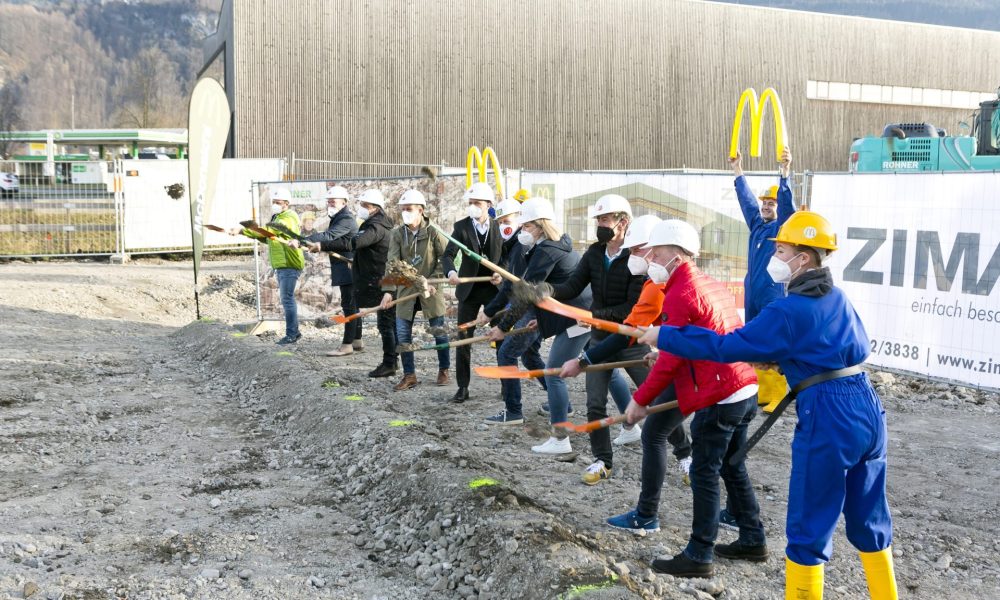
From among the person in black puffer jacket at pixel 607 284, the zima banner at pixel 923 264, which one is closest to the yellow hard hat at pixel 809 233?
the person in black puffer jacket at pixel 607 284

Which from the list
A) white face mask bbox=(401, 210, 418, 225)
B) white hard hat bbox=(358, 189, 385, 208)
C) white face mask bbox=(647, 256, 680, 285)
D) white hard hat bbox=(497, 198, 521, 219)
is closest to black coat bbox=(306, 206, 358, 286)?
white hard hat bbox=(358, 189, 385, 208)

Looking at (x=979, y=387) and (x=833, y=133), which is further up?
(x=833, y=133)

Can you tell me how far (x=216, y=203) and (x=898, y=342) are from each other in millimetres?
16469

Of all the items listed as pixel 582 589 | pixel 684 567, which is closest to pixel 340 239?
pixel 684 567

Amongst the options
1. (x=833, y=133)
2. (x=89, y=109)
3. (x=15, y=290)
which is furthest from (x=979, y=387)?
(x=89, y=109)

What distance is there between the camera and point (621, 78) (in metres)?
36.6

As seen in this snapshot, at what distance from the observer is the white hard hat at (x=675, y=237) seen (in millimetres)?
4703

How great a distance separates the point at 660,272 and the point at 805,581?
1.65m

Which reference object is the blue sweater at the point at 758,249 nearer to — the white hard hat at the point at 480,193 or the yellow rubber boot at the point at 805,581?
the white hard hat at the point at 480,193

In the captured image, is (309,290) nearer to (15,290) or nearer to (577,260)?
(15,290)

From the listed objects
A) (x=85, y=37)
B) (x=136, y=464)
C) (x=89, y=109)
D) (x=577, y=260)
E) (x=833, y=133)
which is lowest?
(x=136, y=464)

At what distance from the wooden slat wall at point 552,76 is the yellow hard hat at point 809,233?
28558 mm

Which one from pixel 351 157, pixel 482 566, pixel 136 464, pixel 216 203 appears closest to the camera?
pixel 482 566

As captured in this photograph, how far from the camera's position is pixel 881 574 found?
12.7 ft
